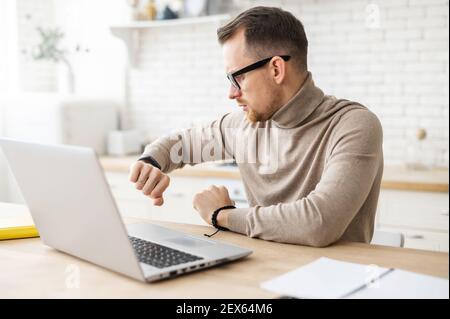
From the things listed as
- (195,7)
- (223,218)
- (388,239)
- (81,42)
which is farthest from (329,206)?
(81,42)

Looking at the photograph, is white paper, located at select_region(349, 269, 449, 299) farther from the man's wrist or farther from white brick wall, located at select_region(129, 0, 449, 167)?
white brick wall, located at select_region(129, 0, 449, 167)

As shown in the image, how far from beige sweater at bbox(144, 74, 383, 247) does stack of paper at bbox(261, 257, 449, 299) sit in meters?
0.26

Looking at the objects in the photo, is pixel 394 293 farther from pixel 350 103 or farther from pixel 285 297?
pixel 350 103

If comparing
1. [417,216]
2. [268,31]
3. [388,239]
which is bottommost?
[417,216]

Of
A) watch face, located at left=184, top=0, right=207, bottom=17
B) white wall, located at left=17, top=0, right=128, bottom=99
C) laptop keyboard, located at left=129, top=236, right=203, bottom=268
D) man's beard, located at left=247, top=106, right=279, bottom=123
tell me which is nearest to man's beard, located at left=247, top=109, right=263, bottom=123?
man's beard, located at left=247, top=106, right=279, bottom=123

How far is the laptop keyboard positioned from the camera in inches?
53.4

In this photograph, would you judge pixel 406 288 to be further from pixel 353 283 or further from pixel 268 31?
pixel 268 31

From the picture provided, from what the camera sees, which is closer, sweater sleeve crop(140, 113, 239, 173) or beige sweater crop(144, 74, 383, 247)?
beige sweater crop(144, 74, 383, 247)

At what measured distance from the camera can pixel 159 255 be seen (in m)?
1.42

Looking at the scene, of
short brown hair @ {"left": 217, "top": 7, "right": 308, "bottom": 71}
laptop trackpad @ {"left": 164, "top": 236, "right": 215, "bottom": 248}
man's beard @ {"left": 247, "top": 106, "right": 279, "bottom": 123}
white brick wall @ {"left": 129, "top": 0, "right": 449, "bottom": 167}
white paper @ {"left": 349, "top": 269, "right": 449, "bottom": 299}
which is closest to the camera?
white paper @ {"left": 349, "top": 269, "right": 449, "bottom": 299}

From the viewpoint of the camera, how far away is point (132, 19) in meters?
4.44

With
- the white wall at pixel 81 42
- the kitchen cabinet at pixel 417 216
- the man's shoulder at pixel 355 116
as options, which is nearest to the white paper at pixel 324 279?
the man's shoulder at pixel 355 116

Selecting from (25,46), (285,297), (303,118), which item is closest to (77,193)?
(285,297)

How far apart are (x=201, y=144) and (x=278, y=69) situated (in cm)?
59
